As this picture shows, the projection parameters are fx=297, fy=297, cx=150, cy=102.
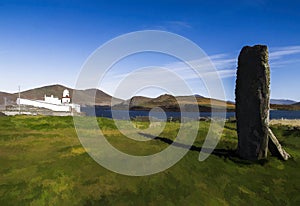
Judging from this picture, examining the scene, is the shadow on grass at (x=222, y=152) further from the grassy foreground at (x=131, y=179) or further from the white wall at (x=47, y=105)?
the white wall at (x=47, y=105)

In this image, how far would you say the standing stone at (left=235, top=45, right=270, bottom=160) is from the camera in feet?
65.7

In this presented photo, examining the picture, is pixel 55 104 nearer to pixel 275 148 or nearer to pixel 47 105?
pixel 47 105

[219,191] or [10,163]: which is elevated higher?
[10,163]

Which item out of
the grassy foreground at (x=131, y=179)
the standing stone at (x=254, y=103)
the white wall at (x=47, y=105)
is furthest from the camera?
the white wall at (x=47, y=105)

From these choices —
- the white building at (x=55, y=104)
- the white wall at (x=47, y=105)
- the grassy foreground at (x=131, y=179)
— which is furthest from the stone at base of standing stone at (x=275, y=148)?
the white wall at (x=47, y=105)

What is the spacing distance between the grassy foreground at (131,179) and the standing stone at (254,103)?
126 centimetres

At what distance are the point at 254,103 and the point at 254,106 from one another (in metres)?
0.20

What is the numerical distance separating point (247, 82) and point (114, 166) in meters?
10.7

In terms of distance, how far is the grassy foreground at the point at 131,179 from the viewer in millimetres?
13461

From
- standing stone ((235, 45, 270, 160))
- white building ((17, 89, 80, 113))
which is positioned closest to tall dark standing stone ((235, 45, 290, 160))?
standing stone ((235, 45, 270, 160))

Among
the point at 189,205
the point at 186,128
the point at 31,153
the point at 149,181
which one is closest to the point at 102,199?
the point at 149,181

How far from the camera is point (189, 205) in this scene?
13.7 meters

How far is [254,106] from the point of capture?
20.1 m

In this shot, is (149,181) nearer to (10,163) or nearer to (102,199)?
(102,199)
